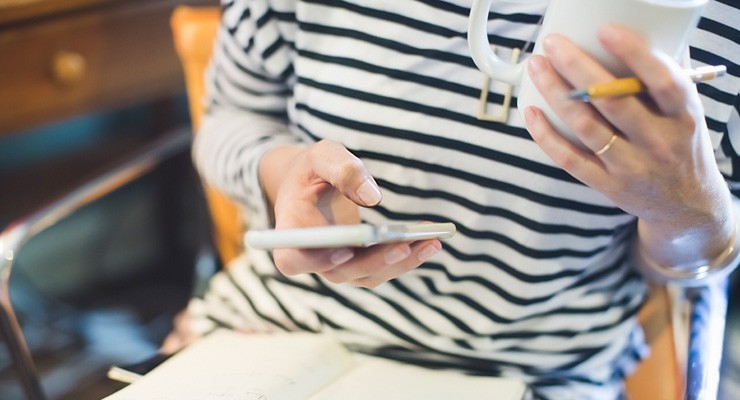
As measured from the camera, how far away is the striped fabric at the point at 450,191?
56 centimetres

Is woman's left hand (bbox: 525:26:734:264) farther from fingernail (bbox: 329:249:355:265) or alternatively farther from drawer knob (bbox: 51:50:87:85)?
drawer knob (bbox: 51:50:87:85)

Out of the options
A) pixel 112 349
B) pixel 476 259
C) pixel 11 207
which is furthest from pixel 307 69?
pixel 11 207

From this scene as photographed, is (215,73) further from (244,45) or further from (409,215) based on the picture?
(409,215)

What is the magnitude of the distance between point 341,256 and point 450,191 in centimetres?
17

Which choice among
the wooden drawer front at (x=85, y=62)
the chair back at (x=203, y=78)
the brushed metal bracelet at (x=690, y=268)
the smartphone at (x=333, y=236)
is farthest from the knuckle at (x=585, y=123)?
the wooden drawer front at (x=85, y=62)

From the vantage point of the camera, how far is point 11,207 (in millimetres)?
1341

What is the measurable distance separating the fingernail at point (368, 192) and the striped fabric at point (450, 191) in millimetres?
137

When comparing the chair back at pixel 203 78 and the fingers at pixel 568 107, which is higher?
the fingers at pixel 568 107

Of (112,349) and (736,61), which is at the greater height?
(736,61)

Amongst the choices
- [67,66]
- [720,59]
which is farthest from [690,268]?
[67,66]

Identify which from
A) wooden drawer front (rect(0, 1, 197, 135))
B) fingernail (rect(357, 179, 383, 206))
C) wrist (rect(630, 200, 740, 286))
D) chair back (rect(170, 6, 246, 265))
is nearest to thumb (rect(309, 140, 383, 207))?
fingernail (rect(357, 179, 383, 206))

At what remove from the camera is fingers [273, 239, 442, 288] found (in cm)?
45

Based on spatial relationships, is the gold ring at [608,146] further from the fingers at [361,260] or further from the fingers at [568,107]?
the fingers at [361,260]

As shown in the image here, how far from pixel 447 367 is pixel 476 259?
0.11 metres
